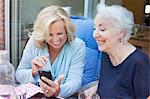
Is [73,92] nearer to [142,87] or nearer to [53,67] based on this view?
[53,67]

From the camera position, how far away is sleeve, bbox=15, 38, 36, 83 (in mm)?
1527

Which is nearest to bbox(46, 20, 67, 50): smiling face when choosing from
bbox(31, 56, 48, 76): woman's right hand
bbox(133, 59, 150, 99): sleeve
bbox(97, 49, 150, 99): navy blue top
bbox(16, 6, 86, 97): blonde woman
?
bbox(16, 6, 86, 97): blonde woman

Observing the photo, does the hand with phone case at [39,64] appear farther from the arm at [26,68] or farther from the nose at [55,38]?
the nose at [55,38]

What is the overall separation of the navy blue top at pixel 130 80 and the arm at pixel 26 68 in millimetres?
392

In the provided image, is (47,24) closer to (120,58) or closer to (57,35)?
(57,35)

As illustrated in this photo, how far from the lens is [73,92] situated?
146cm

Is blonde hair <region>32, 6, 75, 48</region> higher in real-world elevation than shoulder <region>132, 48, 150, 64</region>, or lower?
higher

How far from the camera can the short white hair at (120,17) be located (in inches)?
54.0

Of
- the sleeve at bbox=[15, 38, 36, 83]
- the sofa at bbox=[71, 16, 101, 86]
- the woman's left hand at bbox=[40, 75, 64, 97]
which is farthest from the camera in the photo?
the sofa at bbox=[71, 16, 101, 86]

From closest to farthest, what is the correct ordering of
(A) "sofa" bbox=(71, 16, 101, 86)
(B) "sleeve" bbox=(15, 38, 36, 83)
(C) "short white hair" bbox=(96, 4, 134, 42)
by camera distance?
(C) "short white hair" bbox=(96, 4, 134, 42)
(B) "sleeve" bbox=(15, 38, 36, 83)
(A) "sofa" bbox=(71, 16, 101, 86)

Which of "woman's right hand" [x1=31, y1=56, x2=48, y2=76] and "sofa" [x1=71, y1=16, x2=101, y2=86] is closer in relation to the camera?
"woman's right hand" [x1=31, y1=56, x2=48, y2=76]

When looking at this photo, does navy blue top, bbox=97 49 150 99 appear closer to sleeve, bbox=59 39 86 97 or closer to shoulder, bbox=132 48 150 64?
shoulder, bbox=132 48 150 64

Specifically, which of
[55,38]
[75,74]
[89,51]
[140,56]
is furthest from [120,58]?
[89,51]

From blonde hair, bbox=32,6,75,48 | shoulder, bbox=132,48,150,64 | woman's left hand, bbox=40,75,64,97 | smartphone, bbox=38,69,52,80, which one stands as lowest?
woman's left hand, bbox=40,75,64,97
